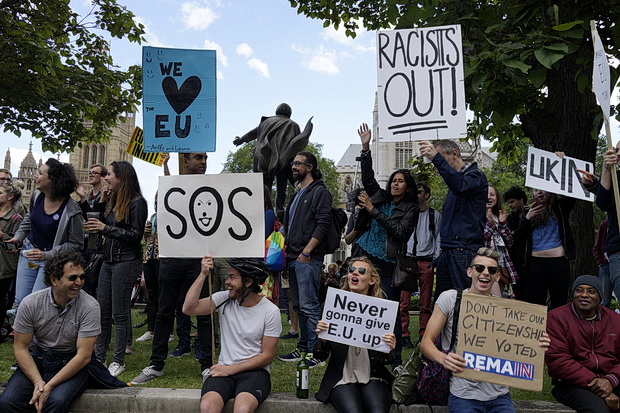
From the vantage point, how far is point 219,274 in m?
6.52

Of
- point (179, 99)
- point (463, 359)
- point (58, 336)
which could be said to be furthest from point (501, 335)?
point (58, 336)

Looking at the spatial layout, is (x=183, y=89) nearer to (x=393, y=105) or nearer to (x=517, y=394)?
(x=393, y=105)

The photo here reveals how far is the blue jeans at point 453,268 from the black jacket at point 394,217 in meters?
0.82

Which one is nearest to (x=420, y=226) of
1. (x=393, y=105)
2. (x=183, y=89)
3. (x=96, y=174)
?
(x=393, y=105)

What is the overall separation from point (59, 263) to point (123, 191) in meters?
1.39

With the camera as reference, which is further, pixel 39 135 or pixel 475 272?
pixel 39 135

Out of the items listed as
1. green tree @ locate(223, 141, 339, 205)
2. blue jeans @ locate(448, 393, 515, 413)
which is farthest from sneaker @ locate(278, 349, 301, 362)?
green tree @ locate(223, 141, 339, 205)

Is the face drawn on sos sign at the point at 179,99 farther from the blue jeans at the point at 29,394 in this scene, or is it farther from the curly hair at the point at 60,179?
the blue jeans at the point at 29,394

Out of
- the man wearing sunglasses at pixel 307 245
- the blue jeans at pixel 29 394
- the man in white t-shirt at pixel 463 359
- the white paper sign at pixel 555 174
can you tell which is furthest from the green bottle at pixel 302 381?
the white paper sign at pixel 555 174

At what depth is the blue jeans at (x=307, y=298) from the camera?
609cm

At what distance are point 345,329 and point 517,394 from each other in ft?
6.46

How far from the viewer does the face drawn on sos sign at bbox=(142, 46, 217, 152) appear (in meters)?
5.21

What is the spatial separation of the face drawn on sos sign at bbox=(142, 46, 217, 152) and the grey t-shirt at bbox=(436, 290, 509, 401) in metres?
2.37

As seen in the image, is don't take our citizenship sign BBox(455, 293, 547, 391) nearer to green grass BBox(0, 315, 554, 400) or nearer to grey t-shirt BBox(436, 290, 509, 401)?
grey t-shirt BBox(436, 290, 509, 401)
